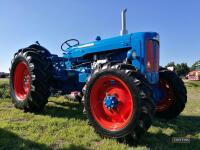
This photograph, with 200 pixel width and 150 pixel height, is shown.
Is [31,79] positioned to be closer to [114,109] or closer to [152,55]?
[114,109]

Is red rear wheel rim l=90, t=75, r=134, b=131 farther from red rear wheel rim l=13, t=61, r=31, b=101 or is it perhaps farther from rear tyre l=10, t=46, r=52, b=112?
red rear wheel rim l=13, t=61, r=31, b=101

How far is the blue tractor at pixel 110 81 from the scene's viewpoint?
5191 millimetres

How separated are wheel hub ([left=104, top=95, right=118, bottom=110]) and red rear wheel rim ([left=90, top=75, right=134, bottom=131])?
0.06 metres

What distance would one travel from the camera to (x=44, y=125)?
618 cm

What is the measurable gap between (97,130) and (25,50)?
4.09 metres

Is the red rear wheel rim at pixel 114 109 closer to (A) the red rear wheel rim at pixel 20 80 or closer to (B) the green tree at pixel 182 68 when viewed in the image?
(A) the red rear wheel rim at pixel 20 80

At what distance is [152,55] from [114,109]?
166 centimetres

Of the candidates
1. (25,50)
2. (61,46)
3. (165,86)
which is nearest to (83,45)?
(61,46)

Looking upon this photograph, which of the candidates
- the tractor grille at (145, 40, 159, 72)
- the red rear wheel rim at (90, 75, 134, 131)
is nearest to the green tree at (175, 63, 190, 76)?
the tractor grille at (145, 40, 159, 72)

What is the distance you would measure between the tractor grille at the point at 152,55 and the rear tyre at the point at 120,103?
3.26ft

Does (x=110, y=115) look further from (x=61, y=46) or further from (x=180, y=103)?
(x=61, y=46)

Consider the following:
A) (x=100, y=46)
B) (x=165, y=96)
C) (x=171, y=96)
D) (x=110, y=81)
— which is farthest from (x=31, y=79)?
(x=171, y=96)

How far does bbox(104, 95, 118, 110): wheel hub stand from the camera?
5.63m

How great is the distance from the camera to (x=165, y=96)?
7656 mm
